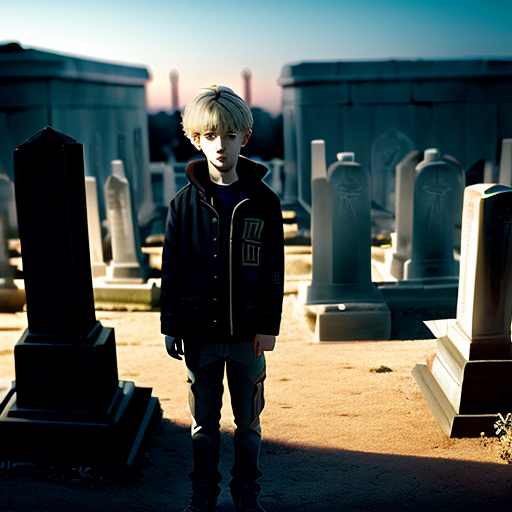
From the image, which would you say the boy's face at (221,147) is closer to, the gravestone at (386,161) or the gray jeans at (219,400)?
the gray jeans at (219,400)

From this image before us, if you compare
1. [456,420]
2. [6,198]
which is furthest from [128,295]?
[456,420]

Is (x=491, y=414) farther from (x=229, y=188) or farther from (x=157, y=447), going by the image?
(x=229, y=188)

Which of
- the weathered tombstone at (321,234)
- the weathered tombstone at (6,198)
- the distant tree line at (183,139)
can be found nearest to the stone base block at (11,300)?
the weathered tombstone at (6,198)

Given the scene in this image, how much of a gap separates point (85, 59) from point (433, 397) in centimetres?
1091

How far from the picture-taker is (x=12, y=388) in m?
3.40

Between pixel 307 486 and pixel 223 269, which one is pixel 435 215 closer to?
pixel 307 486

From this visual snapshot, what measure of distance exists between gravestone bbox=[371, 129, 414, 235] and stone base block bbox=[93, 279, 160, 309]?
679 centimetres

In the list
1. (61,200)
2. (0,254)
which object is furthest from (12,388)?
(0,254)

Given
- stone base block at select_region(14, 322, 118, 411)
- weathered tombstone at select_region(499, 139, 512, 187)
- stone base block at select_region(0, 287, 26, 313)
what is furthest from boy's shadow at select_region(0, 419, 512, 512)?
weathered tombstone at select_region(499, 139, 512, 187)

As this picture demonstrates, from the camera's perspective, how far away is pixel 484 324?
354 cm

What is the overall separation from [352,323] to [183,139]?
526 inches

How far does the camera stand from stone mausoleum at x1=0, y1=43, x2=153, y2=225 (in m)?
9.72

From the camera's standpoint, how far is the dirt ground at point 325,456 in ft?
9.28

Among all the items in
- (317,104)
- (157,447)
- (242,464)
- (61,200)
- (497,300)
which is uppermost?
(317,104)
